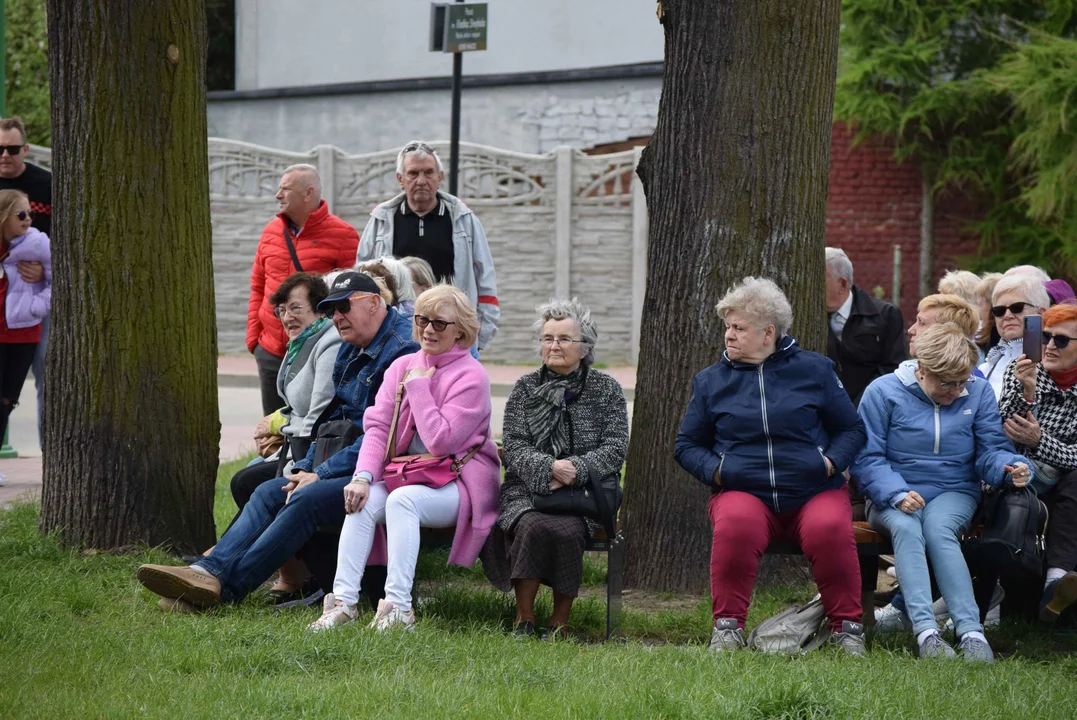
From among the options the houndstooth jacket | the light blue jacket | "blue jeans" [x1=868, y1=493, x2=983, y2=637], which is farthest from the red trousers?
the houndstooth jacket

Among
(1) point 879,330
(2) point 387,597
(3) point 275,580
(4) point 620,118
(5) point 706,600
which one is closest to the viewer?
(2) point 387,597

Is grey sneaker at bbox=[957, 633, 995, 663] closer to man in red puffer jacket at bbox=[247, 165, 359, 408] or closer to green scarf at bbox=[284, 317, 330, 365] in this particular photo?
green scarf at bbox=[284, 317, 330, 365]

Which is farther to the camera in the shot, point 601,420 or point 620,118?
point 620,118

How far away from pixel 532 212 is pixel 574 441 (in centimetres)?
1204

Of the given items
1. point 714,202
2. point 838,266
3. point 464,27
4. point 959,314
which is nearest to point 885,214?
point 464,27

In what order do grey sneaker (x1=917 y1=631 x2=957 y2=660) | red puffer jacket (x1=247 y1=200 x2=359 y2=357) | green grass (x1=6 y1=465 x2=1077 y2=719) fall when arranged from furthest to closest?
red puffer jacket (x1=247 y1=200 x2=359 y2=357) → grey sneaker (x1=917 y1=631 x2=957 y2=660) → green grass (x1=6 y1=465 x2=1077 y2=719)

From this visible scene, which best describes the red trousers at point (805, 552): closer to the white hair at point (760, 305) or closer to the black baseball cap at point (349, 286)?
the white hair at point (760, 305)

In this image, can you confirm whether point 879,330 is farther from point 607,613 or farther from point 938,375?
point 607,613

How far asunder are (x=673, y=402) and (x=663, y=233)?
771mm

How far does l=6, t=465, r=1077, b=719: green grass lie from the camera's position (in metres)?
4.31

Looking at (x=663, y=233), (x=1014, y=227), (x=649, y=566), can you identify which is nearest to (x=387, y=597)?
(x=649, y=566)

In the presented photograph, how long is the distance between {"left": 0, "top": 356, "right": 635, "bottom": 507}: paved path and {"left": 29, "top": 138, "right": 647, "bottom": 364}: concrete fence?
69cm

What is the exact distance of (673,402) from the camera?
250 inches

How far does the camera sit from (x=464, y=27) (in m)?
12.5
